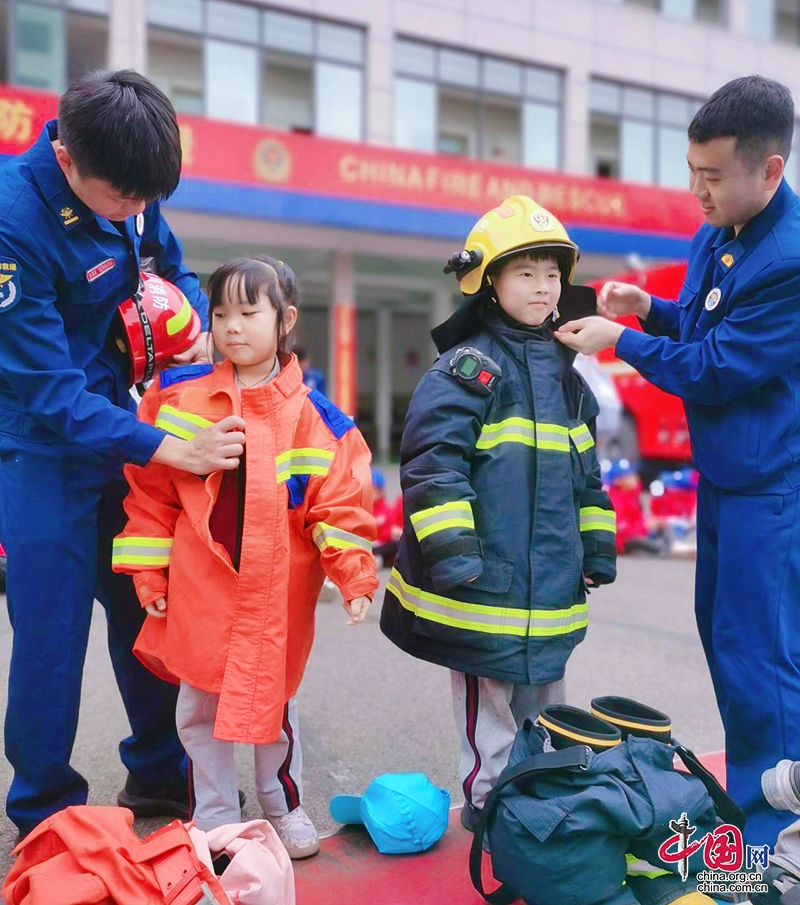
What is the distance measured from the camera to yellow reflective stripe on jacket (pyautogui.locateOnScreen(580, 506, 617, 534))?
9.23 feet

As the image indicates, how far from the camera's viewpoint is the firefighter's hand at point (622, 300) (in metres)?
2.91

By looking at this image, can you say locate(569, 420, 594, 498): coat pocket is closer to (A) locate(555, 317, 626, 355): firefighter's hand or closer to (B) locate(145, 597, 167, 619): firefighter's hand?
(A) locate(555, 317, 626, 355): firefighter's hand

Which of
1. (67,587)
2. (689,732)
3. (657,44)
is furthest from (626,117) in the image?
(67,587)

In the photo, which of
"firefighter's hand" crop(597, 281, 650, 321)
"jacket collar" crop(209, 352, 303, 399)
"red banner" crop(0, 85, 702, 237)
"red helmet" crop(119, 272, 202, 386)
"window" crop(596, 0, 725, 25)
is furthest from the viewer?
"window" crop(596, 0, 725, 25)

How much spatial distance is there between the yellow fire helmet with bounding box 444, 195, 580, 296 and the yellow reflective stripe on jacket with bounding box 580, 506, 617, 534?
0.75 m

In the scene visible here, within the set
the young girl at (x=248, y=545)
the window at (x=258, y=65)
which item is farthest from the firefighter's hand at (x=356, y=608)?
the window at (x=258, y=65)

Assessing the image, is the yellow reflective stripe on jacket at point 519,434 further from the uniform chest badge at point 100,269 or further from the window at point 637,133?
the window at point 637,133

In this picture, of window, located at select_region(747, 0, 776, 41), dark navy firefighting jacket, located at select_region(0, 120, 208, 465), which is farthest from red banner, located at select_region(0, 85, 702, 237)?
dark navy firefighting jacket, located at select_region(0, 120, 208, 465)

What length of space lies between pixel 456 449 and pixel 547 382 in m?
0.36

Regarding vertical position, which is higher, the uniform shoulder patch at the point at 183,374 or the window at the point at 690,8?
the window at the point at 690,8

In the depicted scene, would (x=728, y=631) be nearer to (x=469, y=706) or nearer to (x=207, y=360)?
(x=469, y=706)

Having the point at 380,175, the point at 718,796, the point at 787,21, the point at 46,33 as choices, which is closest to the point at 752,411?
the point at 718,796

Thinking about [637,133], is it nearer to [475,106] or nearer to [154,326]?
[475,106]

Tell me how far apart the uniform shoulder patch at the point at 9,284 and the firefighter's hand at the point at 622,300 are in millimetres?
1713
